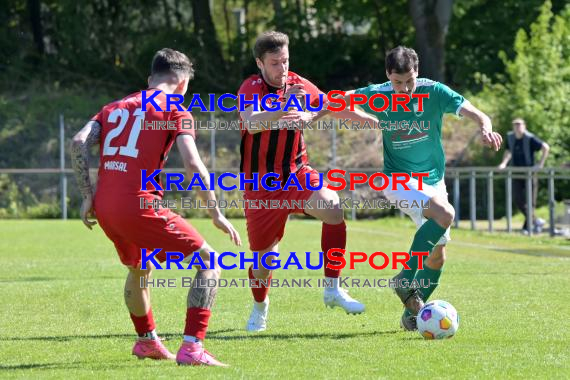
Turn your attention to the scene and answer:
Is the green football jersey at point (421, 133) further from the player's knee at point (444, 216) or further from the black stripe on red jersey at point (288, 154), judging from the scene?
the black stripe on red jersey at point (288, 154)

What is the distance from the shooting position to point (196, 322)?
22.4 ft

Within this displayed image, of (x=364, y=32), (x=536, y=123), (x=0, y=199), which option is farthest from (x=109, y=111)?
(x=364, y=32)

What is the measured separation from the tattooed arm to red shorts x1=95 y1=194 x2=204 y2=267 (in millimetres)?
70

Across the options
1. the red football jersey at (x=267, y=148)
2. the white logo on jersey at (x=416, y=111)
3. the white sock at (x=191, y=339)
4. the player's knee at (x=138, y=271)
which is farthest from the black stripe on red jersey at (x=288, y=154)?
the white sock at (x=191, y=339)

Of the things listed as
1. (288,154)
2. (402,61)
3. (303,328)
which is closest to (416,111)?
(402,61)

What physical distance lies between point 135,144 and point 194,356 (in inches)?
52.1

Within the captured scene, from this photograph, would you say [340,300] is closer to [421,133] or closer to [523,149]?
[421,133]

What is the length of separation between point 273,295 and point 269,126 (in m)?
3.19

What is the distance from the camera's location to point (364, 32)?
36.0 m

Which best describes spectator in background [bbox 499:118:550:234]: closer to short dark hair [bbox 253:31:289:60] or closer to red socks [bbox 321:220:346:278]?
red socks [bbox 321:220:346:278]

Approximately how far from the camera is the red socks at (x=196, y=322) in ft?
22.3

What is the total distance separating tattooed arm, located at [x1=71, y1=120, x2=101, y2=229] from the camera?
22.5 feet

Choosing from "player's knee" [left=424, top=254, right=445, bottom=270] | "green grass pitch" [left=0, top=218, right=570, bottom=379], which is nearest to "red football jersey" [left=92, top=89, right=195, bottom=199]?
"green grass pitch" [left=0, top=218, right=570, bottom=379]

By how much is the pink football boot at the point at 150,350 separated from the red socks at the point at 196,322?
435mm
